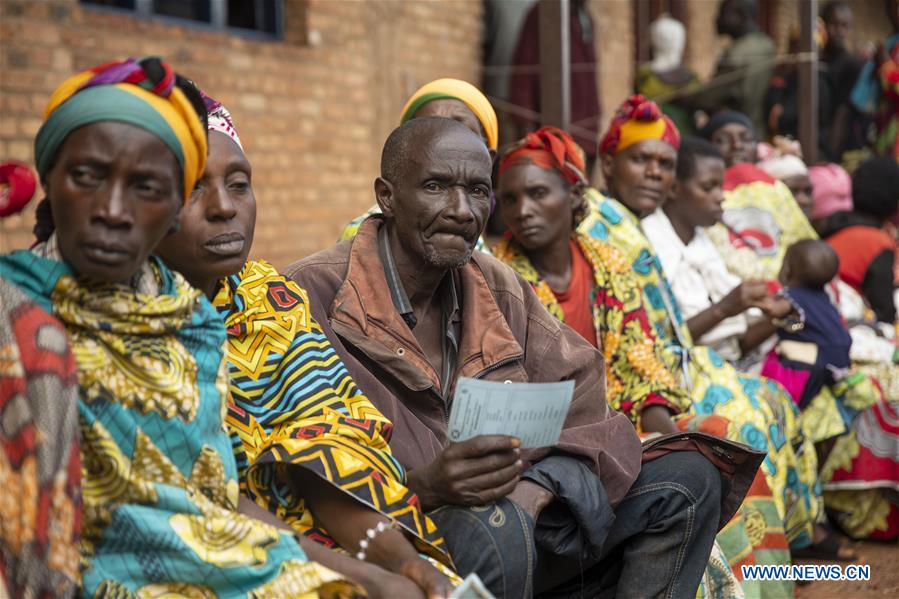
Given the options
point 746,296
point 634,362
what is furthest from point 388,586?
point 746,296

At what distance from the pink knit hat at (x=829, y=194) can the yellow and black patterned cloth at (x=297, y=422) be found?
605cm

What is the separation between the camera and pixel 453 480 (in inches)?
98.4

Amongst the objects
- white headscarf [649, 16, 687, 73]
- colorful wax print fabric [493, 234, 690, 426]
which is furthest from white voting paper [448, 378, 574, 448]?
white headscarf [649, 16, 687, 73]

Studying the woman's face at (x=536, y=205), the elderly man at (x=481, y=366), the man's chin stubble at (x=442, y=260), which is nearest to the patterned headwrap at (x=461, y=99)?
the woman's face at (x=536, y=205)

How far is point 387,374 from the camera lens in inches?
111

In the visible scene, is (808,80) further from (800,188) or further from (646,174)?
(646,174)

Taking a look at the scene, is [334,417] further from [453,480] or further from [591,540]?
[591,540]

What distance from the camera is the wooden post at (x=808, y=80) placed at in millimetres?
8875

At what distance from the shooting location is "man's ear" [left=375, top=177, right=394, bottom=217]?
10.0 feet

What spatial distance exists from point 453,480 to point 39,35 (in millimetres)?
3665

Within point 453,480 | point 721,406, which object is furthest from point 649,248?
point 453,480

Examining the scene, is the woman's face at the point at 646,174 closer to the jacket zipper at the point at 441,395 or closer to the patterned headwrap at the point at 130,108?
the jacket zipper at the point at 441,395

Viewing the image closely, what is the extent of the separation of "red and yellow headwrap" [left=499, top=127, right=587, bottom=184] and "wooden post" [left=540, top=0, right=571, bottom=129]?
1569 millimetres

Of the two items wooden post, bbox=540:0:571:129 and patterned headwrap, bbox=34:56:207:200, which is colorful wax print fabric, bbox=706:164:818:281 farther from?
patterned headwrap, bbox=34:56:207:200
